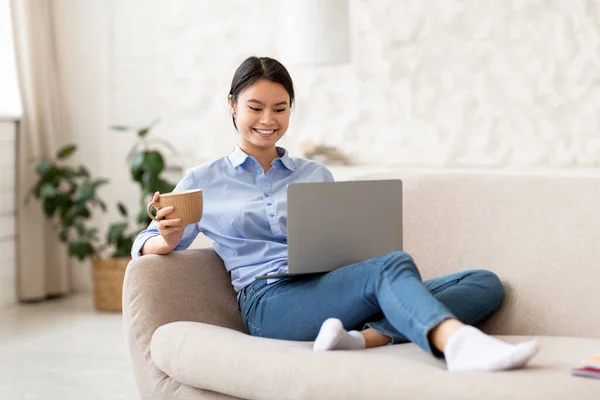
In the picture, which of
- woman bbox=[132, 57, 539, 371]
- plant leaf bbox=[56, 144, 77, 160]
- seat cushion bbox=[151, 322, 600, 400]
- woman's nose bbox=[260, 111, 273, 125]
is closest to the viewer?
seat cushion bbox=[151, 322, 600, 400]

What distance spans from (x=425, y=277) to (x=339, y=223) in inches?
18.3

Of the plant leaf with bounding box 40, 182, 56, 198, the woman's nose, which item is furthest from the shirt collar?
the plant leaf with bounding box 40, 182, 56, 198

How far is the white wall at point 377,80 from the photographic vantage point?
13.8 feet

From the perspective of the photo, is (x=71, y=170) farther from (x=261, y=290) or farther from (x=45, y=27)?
(x=261, y=290)

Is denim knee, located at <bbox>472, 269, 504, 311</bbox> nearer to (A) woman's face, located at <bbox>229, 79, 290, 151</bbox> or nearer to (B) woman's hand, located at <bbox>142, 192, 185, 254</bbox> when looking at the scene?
(A) woman's face, located at <bbox>229, 79, 290, 151</bbox>

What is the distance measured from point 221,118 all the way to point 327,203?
2.82 meters

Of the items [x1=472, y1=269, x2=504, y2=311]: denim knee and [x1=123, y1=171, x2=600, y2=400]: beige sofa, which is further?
[x1=472, y1=269, x2=504, y2=311]: denim knee

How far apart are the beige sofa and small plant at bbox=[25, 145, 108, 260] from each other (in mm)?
2310

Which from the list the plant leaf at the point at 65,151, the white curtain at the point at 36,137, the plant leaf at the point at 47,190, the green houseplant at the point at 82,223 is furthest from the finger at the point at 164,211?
the white curtain at the point at 36,137

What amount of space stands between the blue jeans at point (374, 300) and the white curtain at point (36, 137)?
108 inches

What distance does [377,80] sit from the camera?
458 cm

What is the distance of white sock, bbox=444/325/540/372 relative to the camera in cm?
184

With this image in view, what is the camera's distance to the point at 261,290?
243cm

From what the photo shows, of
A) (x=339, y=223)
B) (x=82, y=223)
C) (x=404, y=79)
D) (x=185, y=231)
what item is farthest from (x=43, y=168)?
(x=339, y=223)
